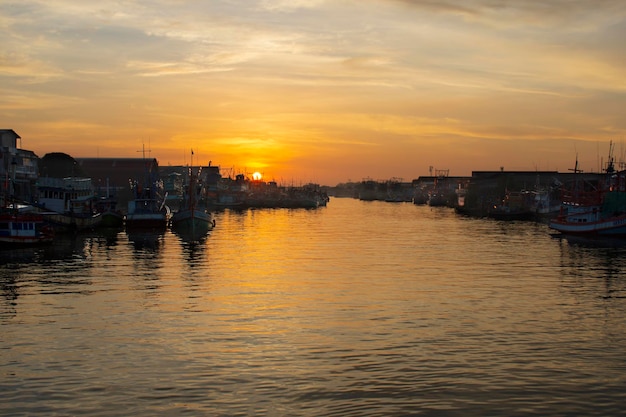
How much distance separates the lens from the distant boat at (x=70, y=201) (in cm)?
9494

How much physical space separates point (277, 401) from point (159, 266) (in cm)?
3669

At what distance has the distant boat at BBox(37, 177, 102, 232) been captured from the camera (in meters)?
94.9

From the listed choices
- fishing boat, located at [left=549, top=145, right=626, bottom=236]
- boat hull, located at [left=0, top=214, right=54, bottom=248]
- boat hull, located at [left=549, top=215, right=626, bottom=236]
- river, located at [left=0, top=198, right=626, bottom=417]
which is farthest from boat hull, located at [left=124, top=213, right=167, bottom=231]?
boat hull, located at [left=549, top=215, right=626, bottom=236]

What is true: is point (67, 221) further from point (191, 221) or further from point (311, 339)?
point (311, 339)

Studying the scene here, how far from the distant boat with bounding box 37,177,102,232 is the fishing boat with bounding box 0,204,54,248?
70.8ft

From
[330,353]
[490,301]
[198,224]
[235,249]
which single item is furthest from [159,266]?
[198,224]

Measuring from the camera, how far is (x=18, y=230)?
225 feet

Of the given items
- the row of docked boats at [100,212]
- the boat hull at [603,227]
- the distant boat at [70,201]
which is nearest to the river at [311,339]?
the boat hull at [603,227]

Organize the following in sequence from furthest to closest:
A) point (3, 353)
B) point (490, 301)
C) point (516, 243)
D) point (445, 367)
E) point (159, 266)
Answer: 1. point (516, 243)
2. point (159, 266)
3. point (490, 301)
4. point (3, 353)
5. point (445, 367)

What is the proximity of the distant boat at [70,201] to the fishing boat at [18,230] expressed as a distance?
21572 mm

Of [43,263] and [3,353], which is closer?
[3,353]

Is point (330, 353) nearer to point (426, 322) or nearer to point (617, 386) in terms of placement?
point (426, 322)

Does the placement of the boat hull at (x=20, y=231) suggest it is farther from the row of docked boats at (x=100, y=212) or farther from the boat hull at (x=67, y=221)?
the boat hull at (x=67, y=221)

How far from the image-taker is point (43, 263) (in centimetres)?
5597
